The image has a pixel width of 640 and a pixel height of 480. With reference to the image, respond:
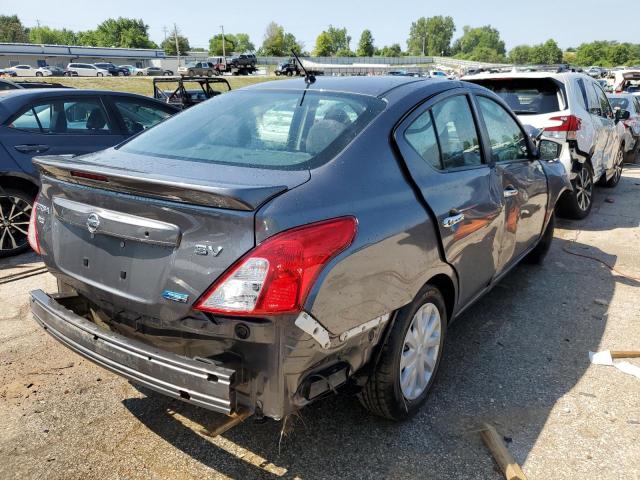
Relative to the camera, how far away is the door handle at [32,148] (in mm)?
5320

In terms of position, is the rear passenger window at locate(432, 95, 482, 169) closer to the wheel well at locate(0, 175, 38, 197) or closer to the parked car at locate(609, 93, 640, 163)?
the wheel well at locate(0, 175, 38, 197)

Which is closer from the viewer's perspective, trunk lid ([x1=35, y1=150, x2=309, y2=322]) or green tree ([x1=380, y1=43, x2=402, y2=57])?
trunk lid ([x1=35, y1=150, x2=309, y2=322])

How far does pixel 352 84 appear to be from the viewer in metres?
3.15

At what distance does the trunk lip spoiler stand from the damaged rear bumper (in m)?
0.60

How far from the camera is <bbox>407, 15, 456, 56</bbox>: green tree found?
187125 mm

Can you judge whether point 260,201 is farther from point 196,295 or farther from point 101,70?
point 101,70

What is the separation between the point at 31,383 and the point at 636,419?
337 cm

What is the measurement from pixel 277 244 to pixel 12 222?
446cm

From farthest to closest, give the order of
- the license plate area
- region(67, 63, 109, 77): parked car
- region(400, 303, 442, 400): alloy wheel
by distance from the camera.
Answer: region(67, 63, 109, 77): parked car
region(400, 303, 442, 400): alloy wheel
the license plate area

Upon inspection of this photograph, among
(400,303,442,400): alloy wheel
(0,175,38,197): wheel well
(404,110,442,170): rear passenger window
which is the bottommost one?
(400,303,442,400): alloy wheel

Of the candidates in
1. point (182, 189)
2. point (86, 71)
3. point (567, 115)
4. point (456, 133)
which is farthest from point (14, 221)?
point (86, 71)

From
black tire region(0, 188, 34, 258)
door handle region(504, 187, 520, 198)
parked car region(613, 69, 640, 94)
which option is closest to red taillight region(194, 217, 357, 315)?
door handle region(504, 187, 520, 198)

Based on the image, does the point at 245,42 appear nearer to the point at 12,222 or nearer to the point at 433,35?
the point at 433,35

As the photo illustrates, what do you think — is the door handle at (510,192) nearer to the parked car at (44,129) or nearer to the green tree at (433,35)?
the parked car at (44,129)
